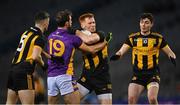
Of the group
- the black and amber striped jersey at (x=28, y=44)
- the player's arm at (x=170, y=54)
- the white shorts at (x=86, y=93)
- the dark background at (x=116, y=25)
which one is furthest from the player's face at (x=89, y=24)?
the dark background at (x=116, y=25)

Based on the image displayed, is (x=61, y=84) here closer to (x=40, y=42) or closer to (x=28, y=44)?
(x=40, y=42)

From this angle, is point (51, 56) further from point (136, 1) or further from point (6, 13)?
point (6, 13)

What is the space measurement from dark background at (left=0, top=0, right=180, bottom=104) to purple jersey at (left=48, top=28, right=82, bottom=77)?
6.98m

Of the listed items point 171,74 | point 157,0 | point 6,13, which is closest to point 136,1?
point 157,0

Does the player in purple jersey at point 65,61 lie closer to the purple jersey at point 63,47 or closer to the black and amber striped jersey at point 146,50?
the purple jersey at point 63,47

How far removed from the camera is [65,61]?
7.81 metres

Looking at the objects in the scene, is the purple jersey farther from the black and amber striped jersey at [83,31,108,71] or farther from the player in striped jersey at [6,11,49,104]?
the black and amber striped jersey at [83,31,108,71]

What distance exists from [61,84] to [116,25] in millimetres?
10451

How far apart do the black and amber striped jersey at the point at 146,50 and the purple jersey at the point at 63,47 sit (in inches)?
67.1

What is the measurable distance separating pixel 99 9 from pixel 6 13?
3.87 metres

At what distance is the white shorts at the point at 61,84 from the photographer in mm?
7762

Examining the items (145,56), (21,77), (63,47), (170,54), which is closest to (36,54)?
(63,47)

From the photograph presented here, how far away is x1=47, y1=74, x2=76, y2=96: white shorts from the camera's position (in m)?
7.76

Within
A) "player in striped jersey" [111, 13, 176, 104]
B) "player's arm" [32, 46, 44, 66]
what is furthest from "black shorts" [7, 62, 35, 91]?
"player in striped jersey" [111, 13, 176, 104]
